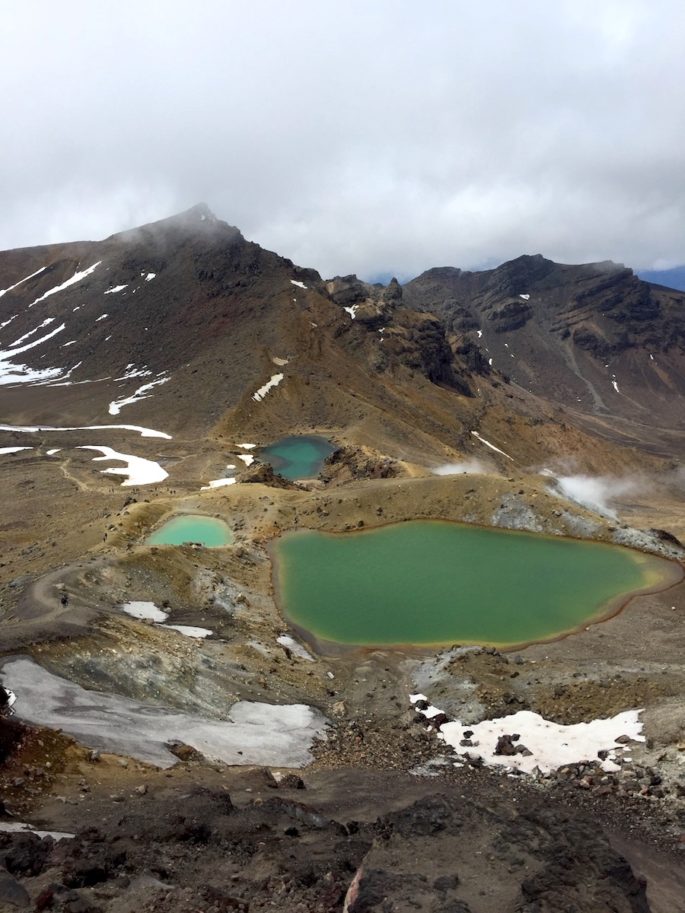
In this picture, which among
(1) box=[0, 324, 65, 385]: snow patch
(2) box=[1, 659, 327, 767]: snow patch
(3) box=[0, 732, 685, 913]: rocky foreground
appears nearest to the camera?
(3) box=[0, 732, 685, 913]: rocky foreground

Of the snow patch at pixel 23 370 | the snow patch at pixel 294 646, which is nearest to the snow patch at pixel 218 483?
the snow patch at pixel 294 646

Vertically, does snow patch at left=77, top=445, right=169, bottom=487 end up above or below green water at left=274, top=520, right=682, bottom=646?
above

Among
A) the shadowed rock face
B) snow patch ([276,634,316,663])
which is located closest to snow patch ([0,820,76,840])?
the shadowed rock face

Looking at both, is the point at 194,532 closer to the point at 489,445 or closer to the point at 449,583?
the point at 449,583

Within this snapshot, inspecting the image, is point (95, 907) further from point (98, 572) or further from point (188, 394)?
point (188, 394)

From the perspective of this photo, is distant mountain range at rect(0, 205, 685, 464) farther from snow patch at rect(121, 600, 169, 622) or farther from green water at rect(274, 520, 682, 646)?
snow patch at rect(121, 600, 169, 622)

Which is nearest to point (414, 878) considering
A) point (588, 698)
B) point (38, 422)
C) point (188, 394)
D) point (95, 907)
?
Result: point (95, 907)

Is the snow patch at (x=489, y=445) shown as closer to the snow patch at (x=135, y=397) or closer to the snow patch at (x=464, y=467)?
the snow patch at (x=464, y=467)
